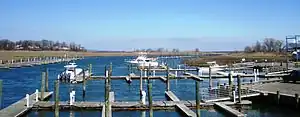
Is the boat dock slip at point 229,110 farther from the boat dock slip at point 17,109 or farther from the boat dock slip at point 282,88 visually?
the boat dock slip at point 17,109

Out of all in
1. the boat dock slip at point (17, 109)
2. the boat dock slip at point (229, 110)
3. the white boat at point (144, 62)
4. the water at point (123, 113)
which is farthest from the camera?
the white boat at point (144, 62)

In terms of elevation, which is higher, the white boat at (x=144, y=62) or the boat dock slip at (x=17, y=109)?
the white boat at (x=144, y=62)

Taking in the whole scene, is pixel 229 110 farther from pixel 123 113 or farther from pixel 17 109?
pixel 17 109

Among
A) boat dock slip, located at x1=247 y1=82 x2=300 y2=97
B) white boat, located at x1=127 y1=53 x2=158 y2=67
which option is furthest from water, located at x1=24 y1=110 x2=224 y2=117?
white boat, located at x1=127 y1=53 x2=158 y2=67

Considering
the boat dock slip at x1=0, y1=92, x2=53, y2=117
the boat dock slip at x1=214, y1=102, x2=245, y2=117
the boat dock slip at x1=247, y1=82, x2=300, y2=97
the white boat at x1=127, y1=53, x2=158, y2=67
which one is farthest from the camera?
the white boat at x1=127, y1=53, x2=158, y2=67

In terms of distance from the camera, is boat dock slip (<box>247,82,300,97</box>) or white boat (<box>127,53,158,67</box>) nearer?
boat dock slip (<box>247,82,300,97</box>)

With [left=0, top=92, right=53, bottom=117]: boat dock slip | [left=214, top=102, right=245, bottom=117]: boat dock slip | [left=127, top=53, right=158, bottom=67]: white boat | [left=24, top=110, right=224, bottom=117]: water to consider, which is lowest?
[left=24, top=110, right=224, bottom=117]: water

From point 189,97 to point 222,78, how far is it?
2388cm

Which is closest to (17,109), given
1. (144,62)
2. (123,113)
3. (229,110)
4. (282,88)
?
(123,113)

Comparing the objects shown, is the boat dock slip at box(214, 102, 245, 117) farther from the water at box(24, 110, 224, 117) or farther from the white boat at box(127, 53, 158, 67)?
the white boat at box(127, 53, 158, 67)

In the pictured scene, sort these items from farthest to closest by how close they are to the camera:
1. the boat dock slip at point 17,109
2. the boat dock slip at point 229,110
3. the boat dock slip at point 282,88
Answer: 1. the boat dock slip at point 282,88
2. the boat dock slip at point 17,109
3. the boat dock slip at point 229,110

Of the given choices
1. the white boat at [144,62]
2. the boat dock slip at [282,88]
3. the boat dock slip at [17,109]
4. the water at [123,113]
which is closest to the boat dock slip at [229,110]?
the water at [123,113]

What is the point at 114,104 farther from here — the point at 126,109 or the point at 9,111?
the point at 9,111

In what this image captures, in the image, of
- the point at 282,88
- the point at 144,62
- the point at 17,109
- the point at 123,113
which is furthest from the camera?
the point at 144,62
